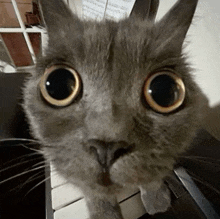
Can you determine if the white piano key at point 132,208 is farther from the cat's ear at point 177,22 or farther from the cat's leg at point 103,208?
the cat's ear at point 177,22

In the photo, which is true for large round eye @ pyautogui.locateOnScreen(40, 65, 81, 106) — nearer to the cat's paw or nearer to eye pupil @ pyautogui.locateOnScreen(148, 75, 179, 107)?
eye pupil @ pyautogui.locateOnScreen(148, 75, 179, 107)

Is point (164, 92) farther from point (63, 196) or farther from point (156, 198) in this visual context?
point (63, 196)

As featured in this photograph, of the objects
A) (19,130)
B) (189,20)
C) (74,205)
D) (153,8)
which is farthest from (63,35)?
(153,8)

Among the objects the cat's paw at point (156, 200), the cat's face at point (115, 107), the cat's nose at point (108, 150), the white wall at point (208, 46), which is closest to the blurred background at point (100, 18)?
the white wall at point (208, 46)

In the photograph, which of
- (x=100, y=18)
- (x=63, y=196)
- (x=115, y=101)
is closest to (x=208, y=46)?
(x=100, y=18)

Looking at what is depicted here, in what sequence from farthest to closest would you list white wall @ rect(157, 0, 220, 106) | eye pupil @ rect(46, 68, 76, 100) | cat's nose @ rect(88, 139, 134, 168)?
white wall @ rect(157, 0, 220, 106)
eye pupil @ rect(46, 68, 76, 100)
cat's nose @ rect(88, 139, 134, 168)

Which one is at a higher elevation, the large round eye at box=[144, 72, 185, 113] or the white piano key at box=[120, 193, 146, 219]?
the large round eye at box=[144, 72, 185, 113]

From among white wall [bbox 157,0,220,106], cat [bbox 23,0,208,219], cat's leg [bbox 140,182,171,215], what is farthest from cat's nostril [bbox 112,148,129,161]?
white wall [bbox 157,0,220,106]

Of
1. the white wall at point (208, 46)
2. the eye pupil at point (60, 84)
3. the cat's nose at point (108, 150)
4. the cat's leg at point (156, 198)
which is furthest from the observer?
the white wall at point (208, 46)
